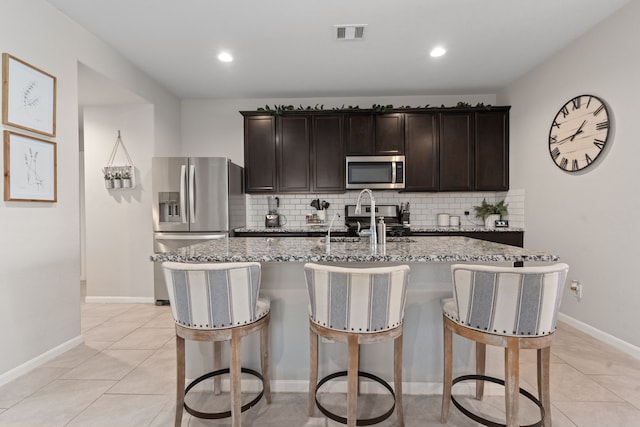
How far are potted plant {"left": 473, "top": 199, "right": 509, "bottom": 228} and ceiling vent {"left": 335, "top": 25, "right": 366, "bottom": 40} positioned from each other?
270 centimetres

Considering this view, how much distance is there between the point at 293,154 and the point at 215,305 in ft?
9.69

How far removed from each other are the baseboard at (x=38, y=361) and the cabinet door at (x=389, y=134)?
3.63 m

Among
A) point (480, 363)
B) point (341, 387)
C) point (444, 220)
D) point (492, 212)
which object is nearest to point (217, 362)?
point (341, 387)

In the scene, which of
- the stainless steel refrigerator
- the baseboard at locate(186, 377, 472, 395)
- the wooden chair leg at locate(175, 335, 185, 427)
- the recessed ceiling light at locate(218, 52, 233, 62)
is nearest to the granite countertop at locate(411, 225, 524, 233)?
the baseboard at locate(186, 377, 472, 395)

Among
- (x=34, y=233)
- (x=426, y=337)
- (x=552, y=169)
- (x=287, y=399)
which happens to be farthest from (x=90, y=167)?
(x=552, y=169)

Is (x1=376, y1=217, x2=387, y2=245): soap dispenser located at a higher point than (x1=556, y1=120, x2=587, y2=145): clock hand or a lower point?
lower

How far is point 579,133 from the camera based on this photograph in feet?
9.50

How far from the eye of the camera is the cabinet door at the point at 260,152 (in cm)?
418

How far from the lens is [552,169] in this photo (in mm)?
3279

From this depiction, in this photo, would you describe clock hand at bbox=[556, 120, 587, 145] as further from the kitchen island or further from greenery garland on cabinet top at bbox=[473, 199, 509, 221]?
the kitchen island

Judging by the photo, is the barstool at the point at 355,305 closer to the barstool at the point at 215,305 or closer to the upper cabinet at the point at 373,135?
the barstool at the point at 215,305

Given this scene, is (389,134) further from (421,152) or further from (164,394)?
(164,394)

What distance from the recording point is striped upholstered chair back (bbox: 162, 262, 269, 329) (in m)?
1.45

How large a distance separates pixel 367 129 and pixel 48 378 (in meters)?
3.82
